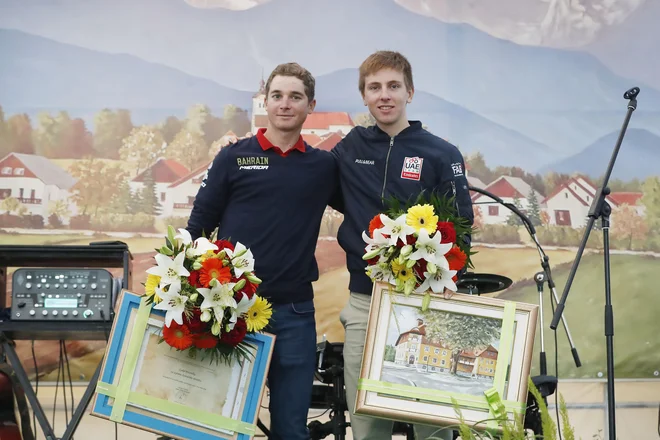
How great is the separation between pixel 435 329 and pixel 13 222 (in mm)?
2806

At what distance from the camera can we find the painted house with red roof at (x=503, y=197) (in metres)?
4.23

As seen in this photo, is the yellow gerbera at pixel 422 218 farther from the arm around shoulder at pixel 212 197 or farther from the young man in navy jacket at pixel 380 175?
the arm around shoulder at pixel 212 197

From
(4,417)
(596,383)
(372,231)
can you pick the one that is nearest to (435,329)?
(372,231)

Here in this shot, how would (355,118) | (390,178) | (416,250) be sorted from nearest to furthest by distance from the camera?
1. (416,250)
2. (390,178)
3. (355,118)

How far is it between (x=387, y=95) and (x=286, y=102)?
0.37 meters

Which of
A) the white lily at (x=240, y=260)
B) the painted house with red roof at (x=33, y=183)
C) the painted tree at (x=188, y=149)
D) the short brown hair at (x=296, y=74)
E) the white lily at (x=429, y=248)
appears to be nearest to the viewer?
the white lily at (x=429, y=248)

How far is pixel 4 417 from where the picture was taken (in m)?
3.17

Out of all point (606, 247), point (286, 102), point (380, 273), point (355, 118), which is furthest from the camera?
point (355, 118)

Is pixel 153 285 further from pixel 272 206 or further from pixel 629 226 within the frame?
pixel 629 226

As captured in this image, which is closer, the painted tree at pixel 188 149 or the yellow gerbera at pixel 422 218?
the yellow gerbera at pixel 422 218

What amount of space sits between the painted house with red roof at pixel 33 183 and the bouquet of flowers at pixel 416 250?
8.18 feet

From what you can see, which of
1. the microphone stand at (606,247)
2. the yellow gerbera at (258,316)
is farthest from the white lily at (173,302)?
the microphone stand at (606,247)

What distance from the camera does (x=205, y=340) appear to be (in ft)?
7.19

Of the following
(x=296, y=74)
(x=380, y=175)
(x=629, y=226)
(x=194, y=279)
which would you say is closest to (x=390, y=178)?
(x=380, y=175)
